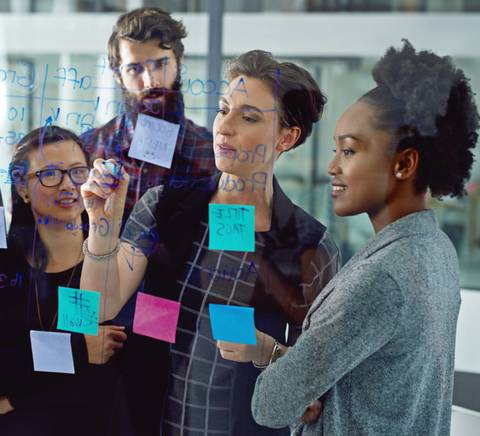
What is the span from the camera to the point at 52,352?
1780mm

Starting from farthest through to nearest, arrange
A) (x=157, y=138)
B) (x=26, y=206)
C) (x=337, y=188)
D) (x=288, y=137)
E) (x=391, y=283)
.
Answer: (x=26, y=206) → (x=157, y=138) → (x=288, y=137) → (x=337, y=188) → (x=391, y=283)

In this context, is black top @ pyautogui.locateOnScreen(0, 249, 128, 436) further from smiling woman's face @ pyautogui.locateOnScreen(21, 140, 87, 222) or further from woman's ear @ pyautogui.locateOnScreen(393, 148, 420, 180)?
woman's ear @ pyautogui.locateOnScreen(393, 148, 420, 180)

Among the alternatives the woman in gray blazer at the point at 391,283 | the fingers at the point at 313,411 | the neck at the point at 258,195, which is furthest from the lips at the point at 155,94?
the fingers at the point at 313,411

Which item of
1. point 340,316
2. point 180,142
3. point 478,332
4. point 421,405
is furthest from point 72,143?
point 478,332

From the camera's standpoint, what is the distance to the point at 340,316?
3.74ft

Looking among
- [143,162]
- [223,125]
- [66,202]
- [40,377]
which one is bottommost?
[40,377]

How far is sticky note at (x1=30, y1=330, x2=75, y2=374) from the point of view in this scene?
5.80 feet

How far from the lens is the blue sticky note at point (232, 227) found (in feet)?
5.18

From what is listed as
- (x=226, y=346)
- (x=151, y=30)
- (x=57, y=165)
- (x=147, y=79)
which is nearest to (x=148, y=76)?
(x=147, y=79)

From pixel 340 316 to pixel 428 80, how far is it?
0.54 meters

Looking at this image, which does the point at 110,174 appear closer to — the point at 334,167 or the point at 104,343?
the point at 104,343

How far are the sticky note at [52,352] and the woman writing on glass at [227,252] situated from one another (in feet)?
0.61

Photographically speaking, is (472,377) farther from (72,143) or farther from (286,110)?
(72,143)

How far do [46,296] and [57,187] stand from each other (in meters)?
0.31
